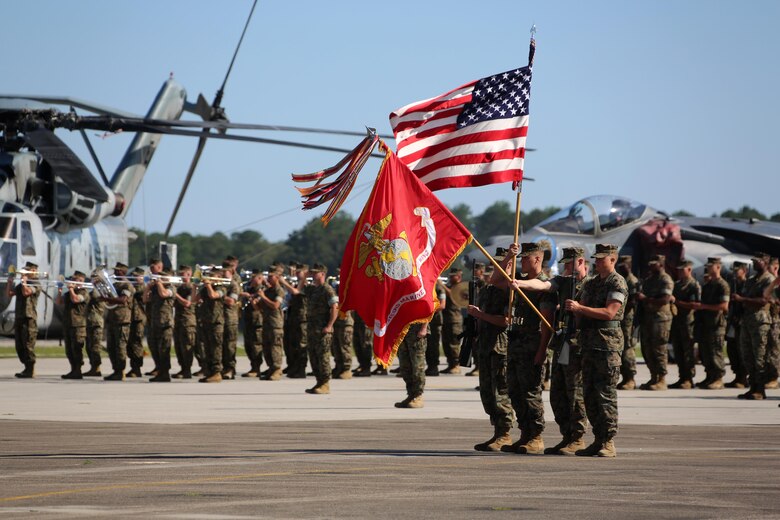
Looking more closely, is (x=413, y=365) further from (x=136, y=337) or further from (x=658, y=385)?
(x=136, y=337)

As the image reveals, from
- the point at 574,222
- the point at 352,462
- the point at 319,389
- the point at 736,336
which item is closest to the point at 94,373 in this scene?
the point at 319,389

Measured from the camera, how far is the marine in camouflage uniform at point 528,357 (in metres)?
10.8

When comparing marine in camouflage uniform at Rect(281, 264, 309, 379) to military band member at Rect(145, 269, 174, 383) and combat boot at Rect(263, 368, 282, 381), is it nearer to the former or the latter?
combat boot at Rect(263, 368, 282, 381)

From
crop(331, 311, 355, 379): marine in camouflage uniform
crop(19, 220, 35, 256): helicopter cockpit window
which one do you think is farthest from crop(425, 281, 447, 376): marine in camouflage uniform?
crop(19, 220, 35, 256): helicopter cockpit window

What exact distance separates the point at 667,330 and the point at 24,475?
486 inches

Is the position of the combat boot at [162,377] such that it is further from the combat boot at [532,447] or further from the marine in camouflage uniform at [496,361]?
the combat boot at [532,447]

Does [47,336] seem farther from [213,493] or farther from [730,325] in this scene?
[213,493]

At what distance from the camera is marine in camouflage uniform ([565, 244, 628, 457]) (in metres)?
10.4

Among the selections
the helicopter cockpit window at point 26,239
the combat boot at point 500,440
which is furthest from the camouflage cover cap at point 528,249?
the helicopter cockpit window at point 26,239

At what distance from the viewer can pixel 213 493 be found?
786 centimetres

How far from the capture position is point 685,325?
19891 millimetres

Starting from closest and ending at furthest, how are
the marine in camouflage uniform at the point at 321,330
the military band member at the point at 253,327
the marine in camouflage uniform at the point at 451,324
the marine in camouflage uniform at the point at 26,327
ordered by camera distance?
the marine in camouflage uniform at the point at 321,330
the marine in camouflage uniform at the point at 26,327
the military band member at the point at 253,327
the marine in camouflage uniform at the point at 451,324

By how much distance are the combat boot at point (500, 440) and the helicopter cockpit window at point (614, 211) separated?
14.6m

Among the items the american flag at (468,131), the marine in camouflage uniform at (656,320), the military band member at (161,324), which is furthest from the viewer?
the military band member at (161,324)
